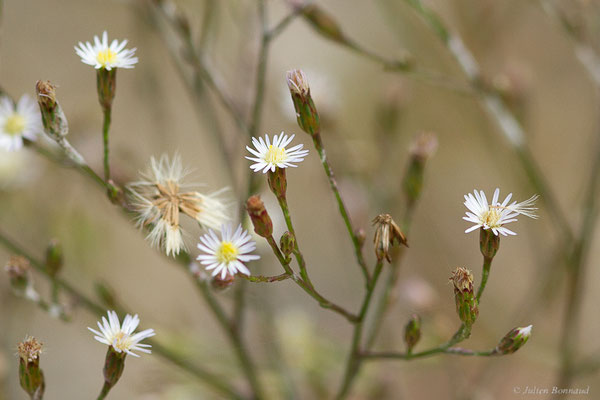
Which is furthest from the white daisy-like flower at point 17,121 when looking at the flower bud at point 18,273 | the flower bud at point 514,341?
the flower bud at point 514,341

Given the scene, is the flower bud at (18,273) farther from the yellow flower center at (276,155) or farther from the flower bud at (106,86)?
the yellow flower center at (276,155)

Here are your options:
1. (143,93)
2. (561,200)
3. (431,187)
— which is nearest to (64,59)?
(143,93)

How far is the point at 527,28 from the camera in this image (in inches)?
56.9

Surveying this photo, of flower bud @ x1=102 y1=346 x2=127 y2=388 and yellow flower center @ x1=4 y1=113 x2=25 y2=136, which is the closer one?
flower bud @ x1=102 y1=346 x2=127 y2=388

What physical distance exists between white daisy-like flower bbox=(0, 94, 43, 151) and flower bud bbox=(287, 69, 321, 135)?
0.24m

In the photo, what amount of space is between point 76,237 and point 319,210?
666 millimetres

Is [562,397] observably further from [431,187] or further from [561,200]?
[561,200]

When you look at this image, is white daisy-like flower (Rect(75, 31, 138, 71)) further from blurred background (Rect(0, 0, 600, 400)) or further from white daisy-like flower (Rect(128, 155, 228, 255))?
blurred background (Rect(0, 0, 600, 400))

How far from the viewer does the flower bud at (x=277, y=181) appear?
1.42 feet

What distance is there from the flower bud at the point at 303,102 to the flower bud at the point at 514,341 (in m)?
0.21

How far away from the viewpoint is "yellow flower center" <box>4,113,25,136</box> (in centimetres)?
53

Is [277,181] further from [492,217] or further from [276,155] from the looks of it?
[492,217]

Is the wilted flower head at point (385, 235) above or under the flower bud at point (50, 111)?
under

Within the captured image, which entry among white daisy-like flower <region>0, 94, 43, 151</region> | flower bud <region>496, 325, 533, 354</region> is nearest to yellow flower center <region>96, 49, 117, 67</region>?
white daisy-like flower <region>0, 94, 43, 151</region>
